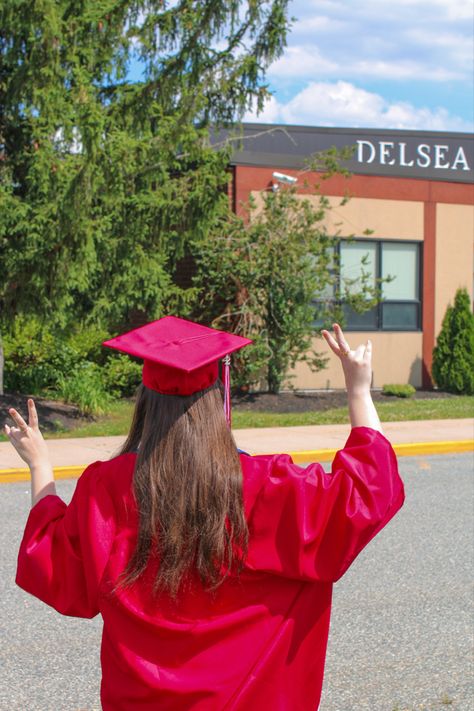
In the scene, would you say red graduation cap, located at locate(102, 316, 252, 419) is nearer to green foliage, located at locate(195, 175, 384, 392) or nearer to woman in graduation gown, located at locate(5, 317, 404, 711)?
woman in graduation gown, located at locate(5, 317, 404, 711)

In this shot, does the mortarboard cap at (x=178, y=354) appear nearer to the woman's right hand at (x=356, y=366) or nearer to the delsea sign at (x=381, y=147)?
the woman's right hand at (x=356, y=366)

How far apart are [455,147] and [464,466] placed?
1166 cm

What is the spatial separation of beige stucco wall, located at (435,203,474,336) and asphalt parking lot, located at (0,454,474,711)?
1273 centimetres

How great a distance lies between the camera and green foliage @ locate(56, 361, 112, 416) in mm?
14565

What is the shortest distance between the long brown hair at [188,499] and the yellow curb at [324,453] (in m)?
7.09

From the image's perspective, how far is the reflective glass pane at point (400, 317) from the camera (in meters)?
19.8

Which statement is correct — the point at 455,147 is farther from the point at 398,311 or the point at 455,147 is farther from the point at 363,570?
the point at 363,570

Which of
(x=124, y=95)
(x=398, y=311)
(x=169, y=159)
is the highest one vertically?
(x=124, y=95)

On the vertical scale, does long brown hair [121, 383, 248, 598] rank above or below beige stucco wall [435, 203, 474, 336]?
below

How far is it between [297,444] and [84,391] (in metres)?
4.19

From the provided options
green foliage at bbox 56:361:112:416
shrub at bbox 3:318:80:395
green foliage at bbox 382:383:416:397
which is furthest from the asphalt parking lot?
green foliage at bbox 382:383:416:397

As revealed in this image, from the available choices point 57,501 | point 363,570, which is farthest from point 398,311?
point 57,501

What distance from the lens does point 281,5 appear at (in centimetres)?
1416

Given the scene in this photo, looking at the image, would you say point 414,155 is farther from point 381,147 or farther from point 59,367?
point 59,367
